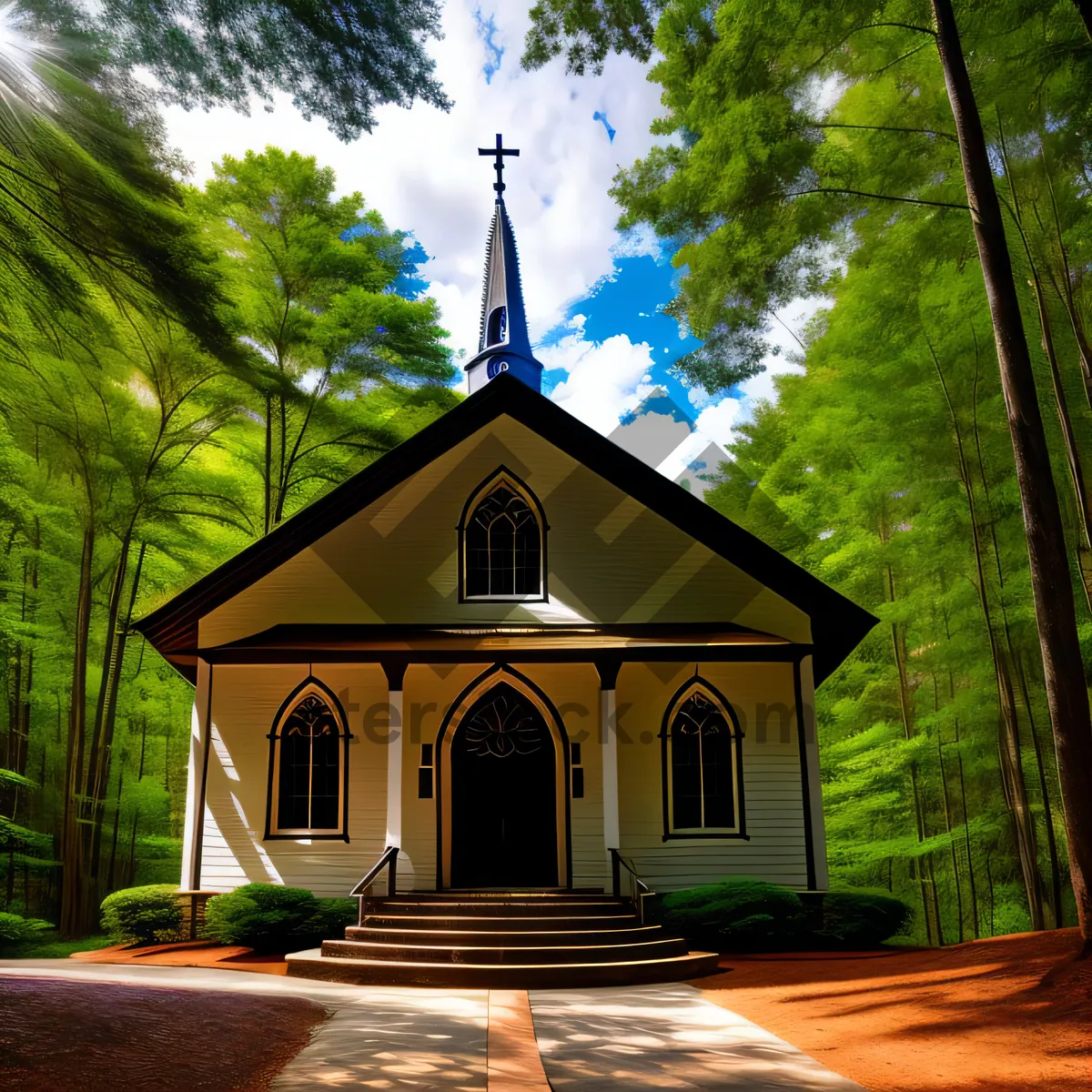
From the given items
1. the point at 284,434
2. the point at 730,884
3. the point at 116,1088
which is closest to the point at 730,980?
the point at 730,884

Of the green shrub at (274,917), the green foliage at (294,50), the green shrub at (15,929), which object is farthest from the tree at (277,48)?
the green shrub at (15,929)

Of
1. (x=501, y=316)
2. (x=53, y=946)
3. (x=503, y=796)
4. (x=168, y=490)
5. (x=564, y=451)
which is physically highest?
(x=501, y=316)

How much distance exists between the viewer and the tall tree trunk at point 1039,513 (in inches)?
317

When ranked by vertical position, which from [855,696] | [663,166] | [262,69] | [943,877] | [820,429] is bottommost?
[943,877]

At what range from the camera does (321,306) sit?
2323 cm

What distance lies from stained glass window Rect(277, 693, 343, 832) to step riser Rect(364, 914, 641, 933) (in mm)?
2441

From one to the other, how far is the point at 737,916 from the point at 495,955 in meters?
3.51

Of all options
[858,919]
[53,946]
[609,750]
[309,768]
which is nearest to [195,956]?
[309,768]

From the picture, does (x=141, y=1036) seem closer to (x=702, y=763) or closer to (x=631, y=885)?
(x=631, y=885)

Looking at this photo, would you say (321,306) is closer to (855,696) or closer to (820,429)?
(820,429)

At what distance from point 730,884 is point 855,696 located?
11859 millimetres

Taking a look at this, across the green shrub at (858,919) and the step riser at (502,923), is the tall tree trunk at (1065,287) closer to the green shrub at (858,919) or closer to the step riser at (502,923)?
the green shrub at (858,919)

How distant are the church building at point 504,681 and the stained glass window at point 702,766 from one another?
0.10 feet

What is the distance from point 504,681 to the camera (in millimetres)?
13719
